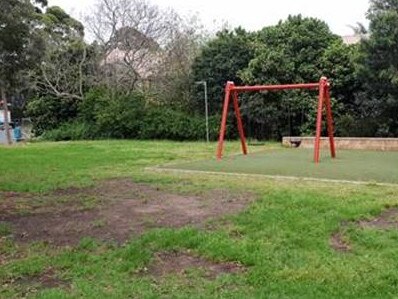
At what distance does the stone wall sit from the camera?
15.2 m

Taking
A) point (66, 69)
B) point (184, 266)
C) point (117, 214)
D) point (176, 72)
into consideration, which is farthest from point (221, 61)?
point (184, 266)

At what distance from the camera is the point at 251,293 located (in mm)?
3863

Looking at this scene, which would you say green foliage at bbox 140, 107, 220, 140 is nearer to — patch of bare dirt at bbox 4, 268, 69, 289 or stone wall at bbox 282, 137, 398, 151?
stone wall at bbox 282, 137, 398, 151

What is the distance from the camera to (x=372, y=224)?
576 centimetres

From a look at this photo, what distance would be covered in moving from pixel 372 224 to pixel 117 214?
2.82 metres

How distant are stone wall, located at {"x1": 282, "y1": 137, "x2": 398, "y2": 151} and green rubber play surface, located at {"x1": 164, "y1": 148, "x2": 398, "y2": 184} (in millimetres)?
919

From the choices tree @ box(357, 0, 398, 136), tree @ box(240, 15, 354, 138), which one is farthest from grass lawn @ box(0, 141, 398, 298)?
tree @ box(240, 15, 354, 138)

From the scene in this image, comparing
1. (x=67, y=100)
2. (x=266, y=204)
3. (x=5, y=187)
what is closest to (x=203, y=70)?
(x=67, y=100)

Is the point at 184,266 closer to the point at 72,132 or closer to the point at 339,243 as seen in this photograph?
the point at 339,243

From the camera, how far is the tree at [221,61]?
65.3ft

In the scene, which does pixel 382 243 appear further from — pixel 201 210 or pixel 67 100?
pixel 67 100

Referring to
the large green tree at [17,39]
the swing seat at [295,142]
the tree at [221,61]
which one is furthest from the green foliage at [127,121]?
the large green tree at [17,39]

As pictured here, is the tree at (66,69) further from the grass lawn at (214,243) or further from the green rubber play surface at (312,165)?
the grass lawn at (214,243)

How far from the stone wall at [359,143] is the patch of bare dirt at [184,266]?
453 inches
